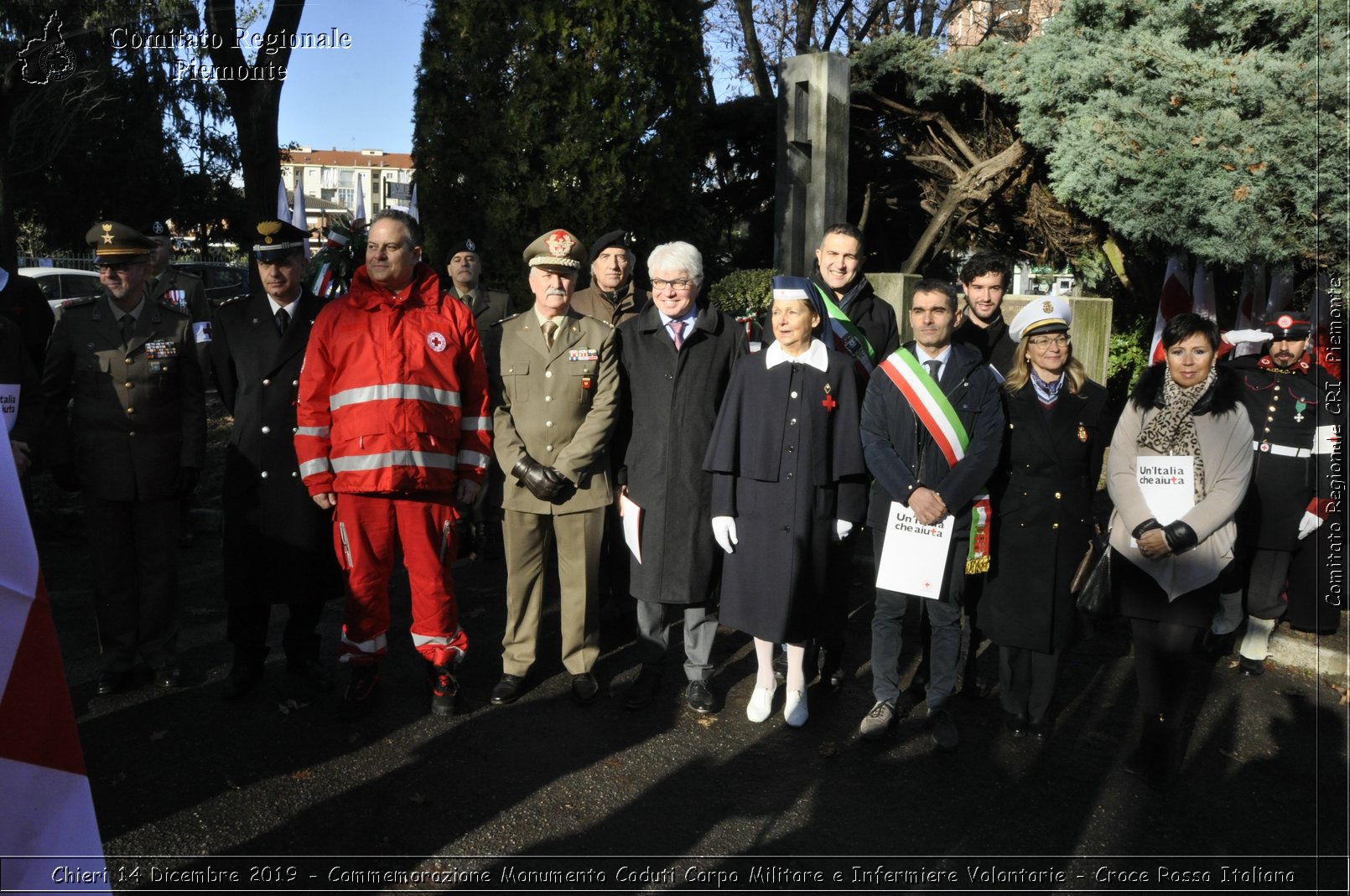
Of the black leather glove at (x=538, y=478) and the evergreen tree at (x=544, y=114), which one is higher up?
the evergreen tree at (x=544, y=114)

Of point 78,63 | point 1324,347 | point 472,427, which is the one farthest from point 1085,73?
point 78,63

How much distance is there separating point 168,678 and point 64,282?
52.5 feet

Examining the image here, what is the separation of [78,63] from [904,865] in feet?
43.5

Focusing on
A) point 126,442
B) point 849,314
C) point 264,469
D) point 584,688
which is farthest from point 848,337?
point 126,442

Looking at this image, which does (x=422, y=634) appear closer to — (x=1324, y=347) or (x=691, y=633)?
(x=691, y=633)

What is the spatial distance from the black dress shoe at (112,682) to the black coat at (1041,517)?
12.7 feet

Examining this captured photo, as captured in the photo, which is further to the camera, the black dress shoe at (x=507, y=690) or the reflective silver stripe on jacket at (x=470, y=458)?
the black dress shoe at (x=507, y=690)

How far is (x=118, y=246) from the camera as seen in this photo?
4.64 meters

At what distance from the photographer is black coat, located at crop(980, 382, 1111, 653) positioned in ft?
14.4

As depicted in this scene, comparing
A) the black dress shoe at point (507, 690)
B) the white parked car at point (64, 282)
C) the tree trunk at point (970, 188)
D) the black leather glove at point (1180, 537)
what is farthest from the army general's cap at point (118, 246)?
the white parked car at point (64, 282)

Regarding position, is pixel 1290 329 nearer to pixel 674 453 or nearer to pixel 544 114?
pixel 674 453

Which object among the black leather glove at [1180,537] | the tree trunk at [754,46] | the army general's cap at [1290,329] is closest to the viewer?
the black leather glove at [1180,537]

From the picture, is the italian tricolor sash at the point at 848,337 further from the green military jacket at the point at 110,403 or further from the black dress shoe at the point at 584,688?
the green military jacket at the point at 110,403

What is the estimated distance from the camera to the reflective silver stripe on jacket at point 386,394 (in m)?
4.26
